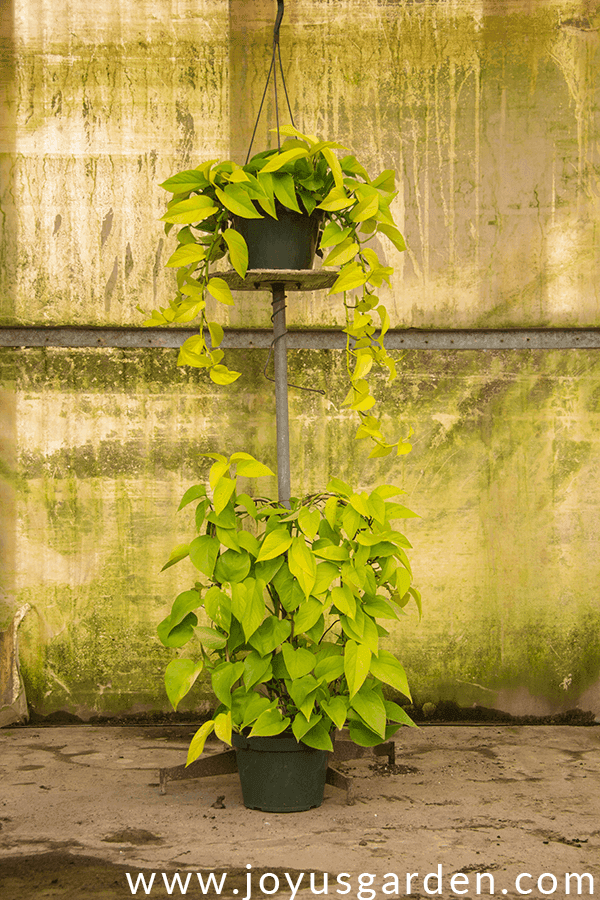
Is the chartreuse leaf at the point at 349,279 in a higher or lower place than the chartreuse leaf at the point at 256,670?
higher

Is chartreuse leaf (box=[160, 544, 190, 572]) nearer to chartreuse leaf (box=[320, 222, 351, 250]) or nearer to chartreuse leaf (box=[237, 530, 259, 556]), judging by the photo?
chartreuse leaf (box=[237, 530, 259, 556])

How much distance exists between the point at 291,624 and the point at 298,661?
0.10m

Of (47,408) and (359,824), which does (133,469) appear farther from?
(359,824)

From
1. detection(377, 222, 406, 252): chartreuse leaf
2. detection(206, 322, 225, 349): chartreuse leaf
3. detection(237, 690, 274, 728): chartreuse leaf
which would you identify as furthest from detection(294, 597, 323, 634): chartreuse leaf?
detection(377, 222, 406, 252): chartreuse leaf

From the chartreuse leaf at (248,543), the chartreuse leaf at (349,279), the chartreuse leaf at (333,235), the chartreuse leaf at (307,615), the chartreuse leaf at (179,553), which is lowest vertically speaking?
the chartreuse leaf at (307,615)

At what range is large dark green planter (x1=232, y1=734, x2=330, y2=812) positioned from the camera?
75.6 inches

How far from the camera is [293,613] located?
197cm

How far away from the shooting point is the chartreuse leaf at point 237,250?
72.4 inches

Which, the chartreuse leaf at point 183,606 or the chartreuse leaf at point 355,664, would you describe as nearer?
the chartreuse leaf at point 355,664

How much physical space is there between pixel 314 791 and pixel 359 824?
0.15 m

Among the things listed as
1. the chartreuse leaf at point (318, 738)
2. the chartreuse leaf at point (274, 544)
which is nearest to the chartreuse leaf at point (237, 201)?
the chartreuse leaf at point (274, 544)

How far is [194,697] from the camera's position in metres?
2.70

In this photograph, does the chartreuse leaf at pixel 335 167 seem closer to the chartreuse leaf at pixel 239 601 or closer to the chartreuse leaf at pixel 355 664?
A: the chartreuse leaf at pixel 239 601

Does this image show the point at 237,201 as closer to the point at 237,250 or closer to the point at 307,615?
the point at 237,250
